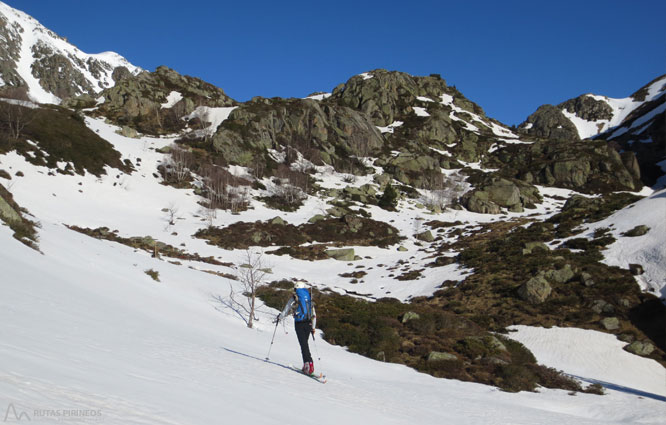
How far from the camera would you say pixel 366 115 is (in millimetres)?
120875

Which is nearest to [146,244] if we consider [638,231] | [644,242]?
[644,242]

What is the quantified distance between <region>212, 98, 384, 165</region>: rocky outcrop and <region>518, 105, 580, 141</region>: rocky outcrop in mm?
96805

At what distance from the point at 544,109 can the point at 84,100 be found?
203 m

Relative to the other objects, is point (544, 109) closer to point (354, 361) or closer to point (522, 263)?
point (522, 263)

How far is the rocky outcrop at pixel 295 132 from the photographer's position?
267 feet

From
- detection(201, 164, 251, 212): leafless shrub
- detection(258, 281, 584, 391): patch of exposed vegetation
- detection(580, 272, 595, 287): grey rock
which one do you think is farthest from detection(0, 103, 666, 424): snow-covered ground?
detection(201, 164, 251, 212): leafless shrub

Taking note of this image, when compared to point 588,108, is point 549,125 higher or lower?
lower

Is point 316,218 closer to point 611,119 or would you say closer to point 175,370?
point 175,370

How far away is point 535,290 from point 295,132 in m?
82.5

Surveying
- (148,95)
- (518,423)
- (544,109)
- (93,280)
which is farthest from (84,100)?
(544,109)

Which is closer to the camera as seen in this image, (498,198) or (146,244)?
(146,244)

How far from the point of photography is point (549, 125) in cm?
16750

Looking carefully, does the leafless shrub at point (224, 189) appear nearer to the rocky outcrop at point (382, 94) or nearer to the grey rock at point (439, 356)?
the grey rock at point (439, 356)
